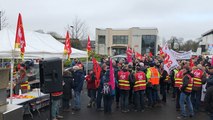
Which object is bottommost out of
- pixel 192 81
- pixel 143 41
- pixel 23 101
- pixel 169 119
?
pixel 169 119

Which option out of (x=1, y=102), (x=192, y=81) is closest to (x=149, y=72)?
(x=192, y=81)

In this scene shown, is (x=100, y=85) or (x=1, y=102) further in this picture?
(x=100, y=85)

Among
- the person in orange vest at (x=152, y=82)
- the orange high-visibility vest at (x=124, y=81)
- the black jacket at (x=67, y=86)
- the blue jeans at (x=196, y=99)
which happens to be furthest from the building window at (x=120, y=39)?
the black jacket at (x=67, y=86)

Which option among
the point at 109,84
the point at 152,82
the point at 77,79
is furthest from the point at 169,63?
the point at 77,79

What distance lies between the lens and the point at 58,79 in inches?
254

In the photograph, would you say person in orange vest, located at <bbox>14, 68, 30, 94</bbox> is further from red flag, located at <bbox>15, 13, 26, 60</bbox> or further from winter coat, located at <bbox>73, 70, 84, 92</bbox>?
red flag, located at <bbox>15, 13, 26, 60</bbox>

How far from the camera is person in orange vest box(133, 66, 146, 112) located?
30.4ft

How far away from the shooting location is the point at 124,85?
9203 millimetres

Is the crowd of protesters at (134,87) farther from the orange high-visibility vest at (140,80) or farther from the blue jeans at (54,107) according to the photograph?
the blue jeans at (54,107)

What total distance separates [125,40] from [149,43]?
23.4ft

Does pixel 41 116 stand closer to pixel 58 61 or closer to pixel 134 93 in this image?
pixel 58 61

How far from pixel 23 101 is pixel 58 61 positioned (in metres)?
2.41

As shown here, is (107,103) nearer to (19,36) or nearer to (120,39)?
(19,36)

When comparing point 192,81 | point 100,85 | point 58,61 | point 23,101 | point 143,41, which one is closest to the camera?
point 58,61
